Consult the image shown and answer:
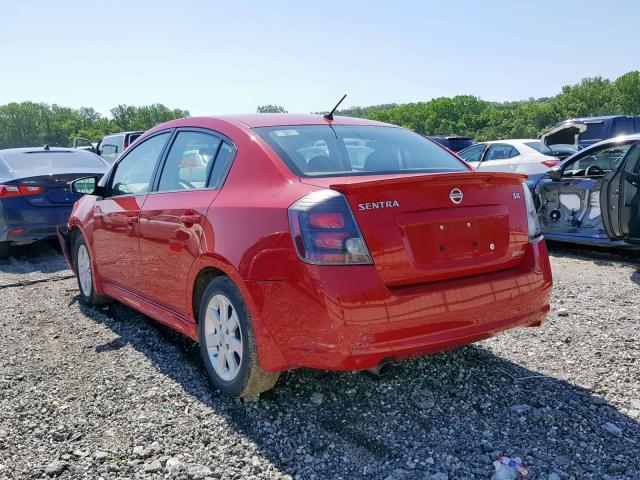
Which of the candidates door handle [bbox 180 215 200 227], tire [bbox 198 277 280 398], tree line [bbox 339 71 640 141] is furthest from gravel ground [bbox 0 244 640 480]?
tree line [bbox 339 71 640 141]

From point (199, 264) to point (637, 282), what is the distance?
15.1 ft

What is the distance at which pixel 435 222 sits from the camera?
2861 millimetres

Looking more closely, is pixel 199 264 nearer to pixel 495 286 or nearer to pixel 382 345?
pixel 382 345

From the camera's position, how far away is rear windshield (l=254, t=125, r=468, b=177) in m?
3.24

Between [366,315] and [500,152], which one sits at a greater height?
[500,152]

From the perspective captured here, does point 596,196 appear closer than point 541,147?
Yes

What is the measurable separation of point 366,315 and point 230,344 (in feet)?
3.07

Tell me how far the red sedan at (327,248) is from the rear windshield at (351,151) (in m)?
0.01

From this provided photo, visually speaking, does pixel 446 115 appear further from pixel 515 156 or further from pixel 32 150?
pixel 32 150

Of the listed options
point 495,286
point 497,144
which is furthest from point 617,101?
point 495,286

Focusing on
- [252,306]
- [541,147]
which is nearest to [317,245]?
[252,306]

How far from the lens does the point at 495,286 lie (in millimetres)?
3016

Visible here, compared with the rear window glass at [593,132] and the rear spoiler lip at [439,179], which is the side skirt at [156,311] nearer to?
the rear spoiler lip at [439,179]

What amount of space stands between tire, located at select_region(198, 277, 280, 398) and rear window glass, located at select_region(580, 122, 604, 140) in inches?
535
